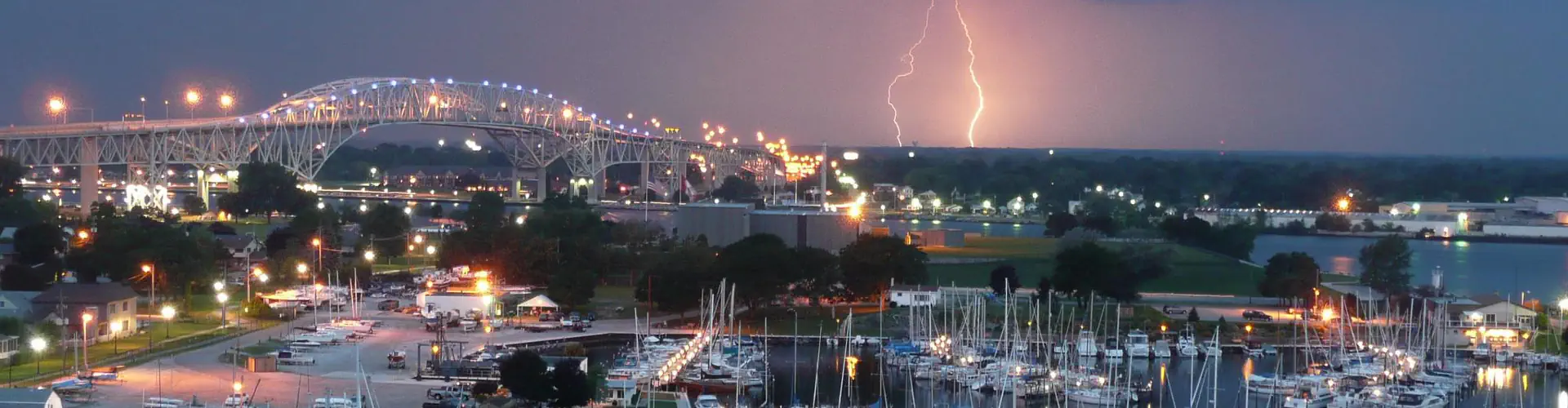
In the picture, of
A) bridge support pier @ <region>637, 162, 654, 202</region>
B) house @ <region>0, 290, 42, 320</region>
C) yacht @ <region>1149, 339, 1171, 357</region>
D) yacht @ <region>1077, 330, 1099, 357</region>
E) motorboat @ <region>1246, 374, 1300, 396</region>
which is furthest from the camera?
bridge support pier @ <region>637, 162, 654, 202</region>

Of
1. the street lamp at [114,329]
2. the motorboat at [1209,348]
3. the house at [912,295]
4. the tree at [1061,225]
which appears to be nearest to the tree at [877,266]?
the house at [912,295]

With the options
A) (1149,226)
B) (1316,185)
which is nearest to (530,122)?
(1149,226)

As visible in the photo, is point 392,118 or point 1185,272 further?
point 392,118

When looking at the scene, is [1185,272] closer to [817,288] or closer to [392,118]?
[817,288]

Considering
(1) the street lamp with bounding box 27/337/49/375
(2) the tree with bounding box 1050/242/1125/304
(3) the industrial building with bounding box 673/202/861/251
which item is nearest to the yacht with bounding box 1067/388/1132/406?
(2) the tree with bounding box 1050/242/1125/304

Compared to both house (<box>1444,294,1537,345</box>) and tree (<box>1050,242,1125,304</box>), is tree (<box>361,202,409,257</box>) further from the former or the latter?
house (<box>1444,294,1537,345</box>)

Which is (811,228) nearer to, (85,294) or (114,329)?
(114,329)
